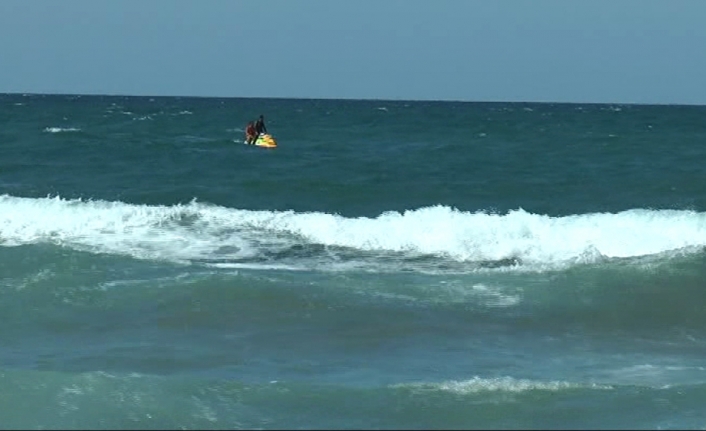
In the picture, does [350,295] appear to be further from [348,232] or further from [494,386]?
[348,232]

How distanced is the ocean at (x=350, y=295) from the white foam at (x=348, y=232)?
58 mm

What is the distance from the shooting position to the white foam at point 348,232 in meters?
17.5

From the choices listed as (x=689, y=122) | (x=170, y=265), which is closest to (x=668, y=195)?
(x=170, y=265)

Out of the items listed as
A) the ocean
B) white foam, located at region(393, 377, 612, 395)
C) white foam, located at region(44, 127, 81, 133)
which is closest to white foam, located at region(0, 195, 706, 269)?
the ocean

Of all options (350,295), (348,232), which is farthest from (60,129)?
(350,295)

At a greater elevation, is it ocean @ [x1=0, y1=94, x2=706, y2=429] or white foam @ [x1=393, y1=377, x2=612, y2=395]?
ocean @ [x1=0, y1=94, x2=706, y2=429]

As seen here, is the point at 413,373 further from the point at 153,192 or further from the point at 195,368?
the point at 153,192

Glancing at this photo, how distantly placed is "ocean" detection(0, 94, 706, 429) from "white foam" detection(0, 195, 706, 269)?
58mm

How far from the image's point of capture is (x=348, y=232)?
63.0 feet

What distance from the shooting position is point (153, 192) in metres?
24.1

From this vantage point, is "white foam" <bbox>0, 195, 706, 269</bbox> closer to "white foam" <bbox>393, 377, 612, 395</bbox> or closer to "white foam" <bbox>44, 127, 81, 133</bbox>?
"white foam" <bbox>393, 377, 612, 395</bbox>

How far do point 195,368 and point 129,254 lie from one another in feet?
20.4

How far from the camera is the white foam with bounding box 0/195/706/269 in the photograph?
1752 cm

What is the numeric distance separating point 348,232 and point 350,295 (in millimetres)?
5230
